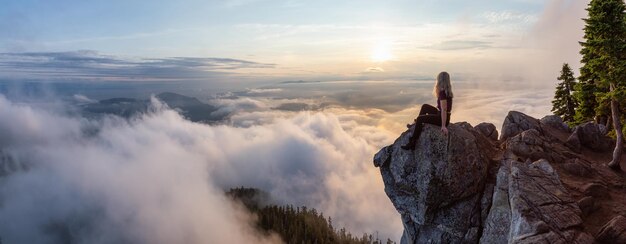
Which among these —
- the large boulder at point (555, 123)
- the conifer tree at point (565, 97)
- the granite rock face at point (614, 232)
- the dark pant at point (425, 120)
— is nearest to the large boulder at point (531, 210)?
the granite rock face at point (614, 232)

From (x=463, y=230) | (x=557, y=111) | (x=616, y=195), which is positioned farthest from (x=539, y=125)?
(x=557, y=111)

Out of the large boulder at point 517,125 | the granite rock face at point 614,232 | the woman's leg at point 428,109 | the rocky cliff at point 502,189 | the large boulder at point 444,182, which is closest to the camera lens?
the granite rock face at point 614,232

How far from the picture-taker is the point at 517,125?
91.5 ft

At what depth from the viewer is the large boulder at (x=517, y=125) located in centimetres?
2742

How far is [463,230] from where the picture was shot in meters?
20.5

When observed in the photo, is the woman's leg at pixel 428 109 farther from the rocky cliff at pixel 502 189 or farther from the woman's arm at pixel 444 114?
the woman's arm at pixel 444 114

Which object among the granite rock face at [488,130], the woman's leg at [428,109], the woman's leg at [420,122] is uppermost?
the woman's leg at [428,109]

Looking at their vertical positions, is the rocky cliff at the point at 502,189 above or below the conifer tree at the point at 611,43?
below

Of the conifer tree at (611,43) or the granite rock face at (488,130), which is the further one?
the granite rock face at (488,130)

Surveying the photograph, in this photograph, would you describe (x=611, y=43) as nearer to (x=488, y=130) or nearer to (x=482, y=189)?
(x=488, y=130)

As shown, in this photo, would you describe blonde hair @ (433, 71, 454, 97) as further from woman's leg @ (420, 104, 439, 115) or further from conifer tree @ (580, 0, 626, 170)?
conifer tree @ (580, 0, 626, 170)

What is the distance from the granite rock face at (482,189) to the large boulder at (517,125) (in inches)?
43.9

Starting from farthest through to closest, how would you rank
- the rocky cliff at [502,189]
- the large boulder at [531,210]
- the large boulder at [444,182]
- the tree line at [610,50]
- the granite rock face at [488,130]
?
the granite rock face at [488,130]
the tree line at [610,50]
the large boulder at [444,182]
the rocky cliff at [502,189]
the large boulder at [531,210]

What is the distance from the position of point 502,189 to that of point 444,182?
3.03 m
